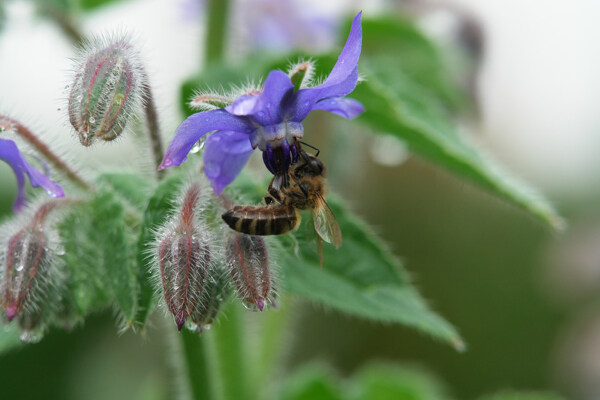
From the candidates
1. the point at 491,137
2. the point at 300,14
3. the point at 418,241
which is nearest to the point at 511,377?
the point at 418,241

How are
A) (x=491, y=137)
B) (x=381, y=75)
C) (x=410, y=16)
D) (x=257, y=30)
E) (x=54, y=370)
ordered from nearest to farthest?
(x=381, y=75) < (x=410, y=16) < (x=257, y=30) < (x=54, y=370) < (x=491, y=137)

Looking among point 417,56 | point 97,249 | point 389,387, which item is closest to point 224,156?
point 97,249

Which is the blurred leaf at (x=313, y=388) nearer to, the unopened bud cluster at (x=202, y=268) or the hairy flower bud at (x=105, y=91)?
the unopened bud cluster at (x=202, y=268)

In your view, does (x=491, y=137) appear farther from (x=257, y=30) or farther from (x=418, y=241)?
(x=257, y=30)

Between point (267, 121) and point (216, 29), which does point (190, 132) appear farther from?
point (216, 29)

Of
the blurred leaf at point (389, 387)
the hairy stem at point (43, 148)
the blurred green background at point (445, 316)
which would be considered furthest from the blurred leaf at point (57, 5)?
the blurred green background at point (445, 316)
